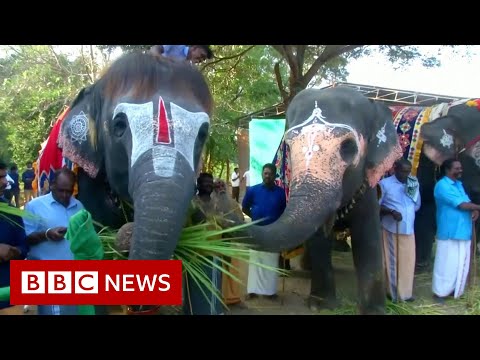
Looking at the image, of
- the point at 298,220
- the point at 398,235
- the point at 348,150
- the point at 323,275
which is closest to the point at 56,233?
the point at 298,220

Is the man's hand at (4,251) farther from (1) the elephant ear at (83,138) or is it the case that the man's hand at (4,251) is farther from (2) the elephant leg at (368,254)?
(2) the elephant leg at (368,254)

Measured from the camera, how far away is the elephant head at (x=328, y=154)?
11.8ft

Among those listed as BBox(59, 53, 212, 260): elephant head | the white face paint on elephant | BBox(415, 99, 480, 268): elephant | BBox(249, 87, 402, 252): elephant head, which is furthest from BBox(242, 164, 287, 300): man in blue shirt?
BBox(415, 99, 480, 268): elephant

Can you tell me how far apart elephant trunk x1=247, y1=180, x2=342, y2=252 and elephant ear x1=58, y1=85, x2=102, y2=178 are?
4.15 ft

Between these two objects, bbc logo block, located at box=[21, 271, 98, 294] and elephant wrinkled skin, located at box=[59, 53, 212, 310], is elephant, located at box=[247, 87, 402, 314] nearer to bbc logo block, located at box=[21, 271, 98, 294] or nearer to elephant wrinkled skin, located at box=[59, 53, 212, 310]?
elephant wrinkled skin, located at box=[59, 53, 212, 310]

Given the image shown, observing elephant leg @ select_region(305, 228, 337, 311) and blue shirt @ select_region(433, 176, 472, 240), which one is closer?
elephant leg @ select_region(305, 228, 337, 311)

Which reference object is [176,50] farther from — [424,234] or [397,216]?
[424,234]

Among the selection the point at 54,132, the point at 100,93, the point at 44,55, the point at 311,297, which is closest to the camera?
the point at 100,93

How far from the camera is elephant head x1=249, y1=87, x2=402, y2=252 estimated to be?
11.8 ft

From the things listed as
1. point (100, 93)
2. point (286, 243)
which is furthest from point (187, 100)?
point (286, 243)

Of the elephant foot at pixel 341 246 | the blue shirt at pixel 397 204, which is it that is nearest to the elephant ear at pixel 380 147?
the blue shirt at pixel 397 204

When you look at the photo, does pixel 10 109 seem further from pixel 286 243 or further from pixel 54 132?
pixel 286 243

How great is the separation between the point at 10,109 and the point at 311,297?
12.5 meters

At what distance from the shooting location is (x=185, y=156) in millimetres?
2941
